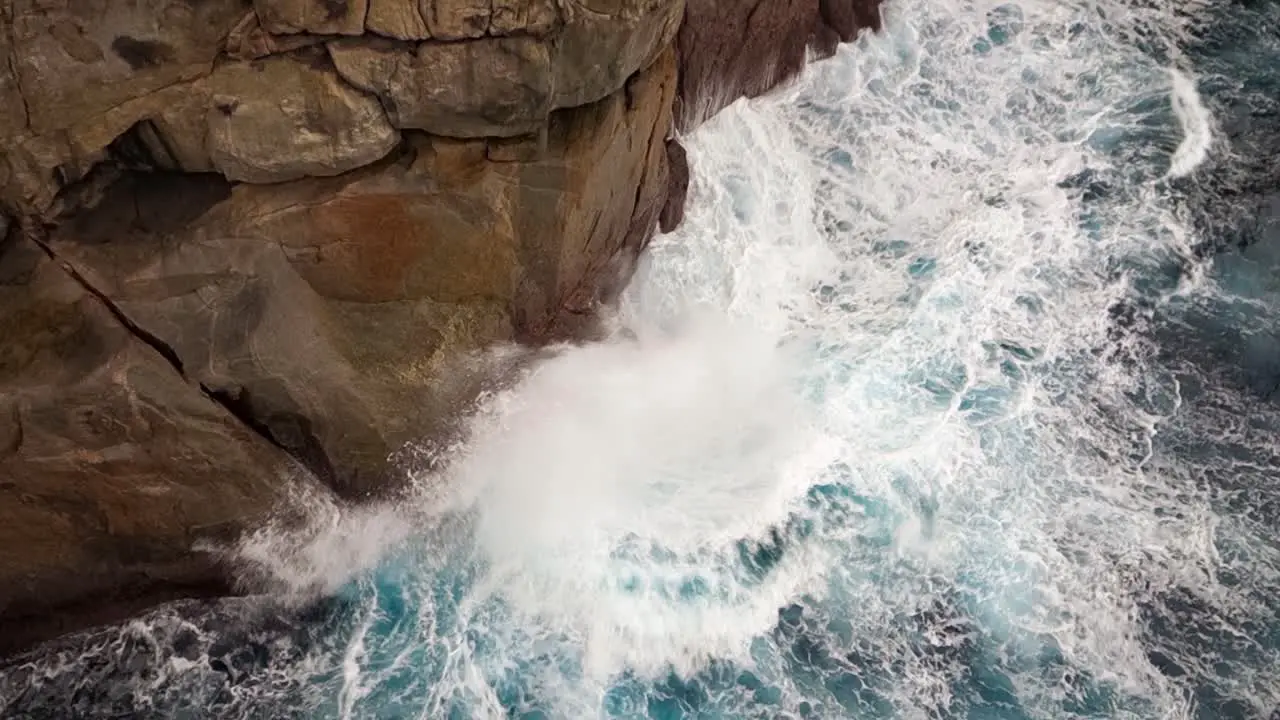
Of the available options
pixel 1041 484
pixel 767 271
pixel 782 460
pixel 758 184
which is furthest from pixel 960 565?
pixel 758 184

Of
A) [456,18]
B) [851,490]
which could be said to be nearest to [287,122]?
[456,18]

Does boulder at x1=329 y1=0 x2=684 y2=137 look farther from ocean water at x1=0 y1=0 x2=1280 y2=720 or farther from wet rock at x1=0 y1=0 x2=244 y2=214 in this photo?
ocean water at x1=0 y1=0 x2=1280 y2=720

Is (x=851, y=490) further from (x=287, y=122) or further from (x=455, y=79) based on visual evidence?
(x=287, y=122)

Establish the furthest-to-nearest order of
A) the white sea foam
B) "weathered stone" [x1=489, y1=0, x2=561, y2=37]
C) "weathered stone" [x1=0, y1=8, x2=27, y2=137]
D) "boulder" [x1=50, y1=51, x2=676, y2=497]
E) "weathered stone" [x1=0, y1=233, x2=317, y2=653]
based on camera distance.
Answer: the white sea foam → "boulder" [x1=50, y1=51, x2=676, y2=497] → "weathered stone" [x1=0, y1=233, x2=317, y2=653] → "weathered stone" [x1=489, y1=0, x2=561, y2=37] → "weathered stone" [x1=0, y1=8, x2=27, y2=137]

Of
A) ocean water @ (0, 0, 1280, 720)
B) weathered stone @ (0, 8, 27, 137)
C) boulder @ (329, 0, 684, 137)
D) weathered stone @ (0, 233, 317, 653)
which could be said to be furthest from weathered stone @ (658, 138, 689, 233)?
weathered stone @ (0, 8, 27, 137)

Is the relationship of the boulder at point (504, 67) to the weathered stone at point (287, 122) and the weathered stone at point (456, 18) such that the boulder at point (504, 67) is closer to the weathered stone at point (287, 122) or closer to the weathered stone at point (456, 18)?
the weathered stone at point (456, 18)
